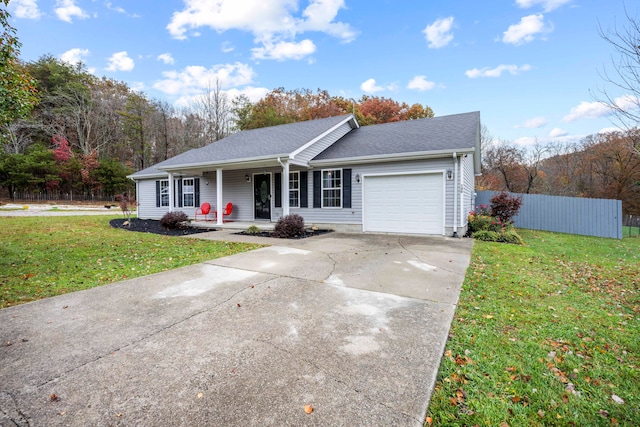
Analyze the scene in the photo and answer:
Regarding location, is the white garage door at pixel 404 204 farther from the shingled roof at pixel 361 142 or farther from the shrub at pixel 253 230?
the shrub at pixel 253 230

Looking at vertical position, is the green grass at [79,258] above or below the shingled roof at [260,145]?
below

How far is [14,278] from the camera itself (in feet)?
15.1

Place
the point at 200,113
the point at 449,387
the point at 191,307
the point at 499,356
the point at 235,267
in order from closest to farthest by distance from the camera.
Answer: the point at 449,387 < the point at 499,356 < the point at 191,307 < the point at 235,267 < the point at 200,113

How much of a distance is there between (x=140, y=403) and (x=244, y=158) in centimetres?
922

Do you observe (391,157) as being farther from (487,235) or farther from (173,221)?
(173,221)

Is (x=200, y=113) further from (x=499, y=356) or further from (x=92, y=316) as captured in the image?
(x=499, y=356)

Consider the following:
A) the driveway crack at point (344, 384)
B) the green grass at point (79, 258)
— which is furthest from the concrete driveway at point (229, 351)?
the green grass at point (79, 258)

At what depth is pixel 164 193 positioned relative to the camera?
15562 mm

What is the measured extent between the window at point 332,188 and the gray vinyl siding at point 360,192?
0.23m

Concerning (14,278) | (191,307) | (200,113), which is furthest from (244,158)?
(200,113)

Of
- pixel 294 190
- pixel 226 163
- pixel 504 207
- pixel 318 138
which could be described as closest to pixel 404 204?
pixel 504 207

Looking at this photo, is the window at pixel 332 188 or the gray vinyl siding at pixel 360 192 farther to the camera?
the window at pixel 332 188

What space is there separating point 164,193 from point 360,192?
1102cm

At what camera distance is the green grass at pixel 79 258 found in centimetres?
430
